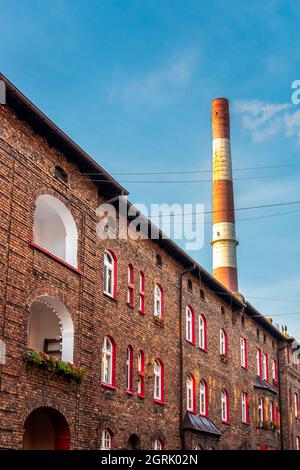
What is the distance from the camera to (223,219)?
48.2 m

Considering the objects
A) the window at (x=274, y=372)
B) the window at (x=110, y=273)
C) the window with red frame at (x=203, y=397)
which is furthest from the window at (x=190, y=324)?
the window at (x=274, y=372)

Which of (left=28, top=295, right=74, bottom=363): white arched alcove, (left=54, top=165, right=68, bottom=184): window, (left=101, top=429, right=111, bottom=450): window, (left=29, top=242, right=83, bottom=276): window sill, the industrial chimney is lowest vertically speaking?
(left=101, top=429, right=111, bottom=450): window

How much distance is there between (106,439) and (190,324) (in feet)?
30.2

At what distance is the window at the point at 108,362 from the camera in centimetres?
2327

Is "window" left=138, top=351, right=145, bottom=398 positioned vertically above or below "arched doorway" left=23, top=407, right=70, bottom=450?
above

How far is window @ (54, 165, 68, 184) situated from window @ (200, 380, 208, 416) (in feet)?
42.5

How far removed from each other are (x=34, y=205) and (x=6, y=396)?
5.15 m

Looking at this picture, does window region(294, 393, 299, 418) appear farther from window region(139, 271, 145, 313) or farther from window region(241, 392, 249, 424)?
window region(139, 271, 145, 313)

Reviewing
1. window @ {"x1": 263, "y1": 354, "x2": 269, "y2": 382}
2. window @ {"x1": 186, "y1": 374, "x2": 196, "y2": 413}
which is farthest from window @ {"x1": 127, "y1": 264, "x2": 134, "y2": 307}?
window @ {"x1": 263, "y1": 354, "x2": 269, "y2": 382}

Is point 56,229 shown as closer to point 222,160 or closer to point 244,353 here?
point 244,353

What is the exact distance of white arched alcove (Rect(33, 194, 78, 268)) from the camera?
21.8 m

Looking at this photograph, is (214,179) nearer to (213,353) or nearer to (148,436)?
(213,353)

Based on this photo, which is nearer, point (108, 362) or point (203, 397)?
point (108, 362)

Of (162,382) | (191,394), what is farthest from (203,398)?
(162,382)
